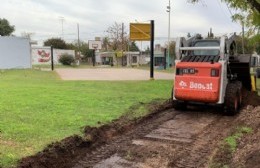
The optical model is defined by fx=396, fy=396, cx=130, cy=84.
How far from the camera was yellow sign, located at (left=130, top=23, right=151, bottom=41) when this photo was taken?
92.8 ft

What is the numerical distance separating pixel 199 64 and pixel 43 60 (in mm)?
65409

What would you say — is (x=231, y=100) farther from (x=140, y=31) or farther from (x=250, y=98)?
(x=140, y=31)

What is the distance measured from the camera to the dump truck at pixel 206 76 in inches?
459

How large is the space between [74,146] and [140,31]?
21.3 meters

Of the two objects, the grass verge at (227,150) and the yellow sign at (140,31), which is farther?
the yellow sign at (140,31)

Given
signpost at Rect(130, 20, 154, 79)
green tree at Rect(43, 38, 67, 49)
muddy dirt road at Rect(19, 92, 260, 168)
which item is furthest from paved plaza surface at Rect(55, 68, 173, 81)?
green tree at Rect(43, 38, 67, 49)

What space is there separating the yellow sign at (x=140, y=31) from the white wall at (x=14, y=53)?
23.2 meters

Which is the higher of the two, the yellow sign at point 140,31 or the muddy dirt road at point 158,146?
the yellow sign at point 140,31

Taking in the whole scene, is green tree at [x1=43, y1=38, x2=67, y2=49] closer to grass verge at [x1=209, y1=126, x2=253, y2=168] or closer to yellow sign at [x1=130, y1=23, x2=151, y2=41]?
yellow sign at [x1=130, y1=23, x2=151, y2=41]

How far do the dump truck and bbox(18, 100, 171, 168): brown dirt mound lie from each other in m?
2.28

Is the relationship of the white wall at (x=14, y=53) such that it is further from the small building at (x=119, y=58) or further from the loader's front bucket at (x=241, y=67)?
the loader's front bucket at (x=241, y=67)

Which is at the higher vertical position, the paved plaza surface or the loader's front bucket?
the loader's front bucket

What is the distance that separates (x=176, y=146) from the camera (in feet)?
26.8

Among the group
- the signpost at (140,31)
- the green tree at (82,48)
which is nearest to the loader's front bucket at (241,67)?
the signpost at (140,31)
